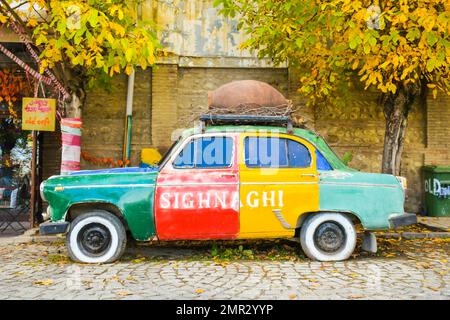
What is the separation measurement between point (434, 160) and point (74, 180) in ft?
30.2

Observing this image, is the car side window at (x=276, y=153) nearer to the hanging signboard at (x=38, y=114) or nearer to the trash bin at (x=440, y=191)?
the hanging signboard at (x=38, y=114)

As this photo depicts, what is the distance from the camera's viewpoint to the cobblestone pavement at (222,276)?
17.2 feet

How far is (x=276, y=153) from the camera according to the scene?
7062 mm

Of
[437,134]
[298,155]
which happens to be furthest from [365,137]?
[298,155]

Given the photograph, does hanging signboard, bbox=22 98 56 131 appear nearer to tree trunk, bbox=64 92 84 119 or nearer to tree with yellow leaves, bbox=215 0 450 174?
tree trunk, bbox=64 92 84 119

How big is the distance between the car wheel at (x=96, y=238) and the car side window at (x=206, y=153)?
3.89 feet

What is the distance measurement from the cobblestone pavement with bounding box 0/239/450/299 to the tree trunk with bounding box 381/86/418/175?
2641 mm

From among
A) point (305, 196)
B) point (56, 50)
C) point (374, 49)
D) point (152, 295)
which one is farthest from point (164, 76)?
point (152, 295)

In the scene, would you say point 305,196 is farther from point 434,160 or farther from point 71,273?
point 434,160

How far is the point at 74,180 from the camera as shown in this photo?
680cm

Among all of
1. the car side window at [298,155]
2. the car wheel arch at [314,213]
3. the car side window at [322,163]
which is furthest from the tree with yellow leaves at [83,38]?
the car wheel arch at [314,213]

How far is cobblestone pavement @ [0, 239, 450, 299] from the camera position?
5.25 meters

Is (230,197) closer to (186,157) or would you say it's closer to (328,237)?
(186,157)

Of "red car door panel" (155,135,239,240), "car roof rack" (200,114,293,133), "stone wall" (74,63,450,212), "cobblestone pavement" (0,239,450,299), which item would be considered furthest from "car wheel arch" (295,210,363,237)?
Result: "stone wall" (74,63,450,212)
